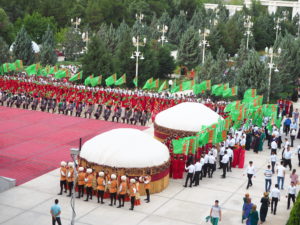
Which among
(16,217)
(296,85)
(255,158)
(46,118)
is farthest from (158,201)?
(296,85)

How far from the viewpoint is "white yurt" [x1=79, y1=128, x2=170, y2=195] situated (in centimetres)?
2033

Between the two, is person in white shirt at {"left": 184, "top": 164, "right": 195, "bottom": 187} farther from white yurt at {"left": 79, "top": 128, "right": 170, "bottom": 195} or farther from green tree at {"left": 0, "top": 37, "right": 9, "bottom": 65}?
green tree at {"left": 0, "top": 37, "right": 9, "bottom": 65}

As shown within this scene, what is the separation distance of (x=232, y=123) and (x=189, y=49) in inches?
1101

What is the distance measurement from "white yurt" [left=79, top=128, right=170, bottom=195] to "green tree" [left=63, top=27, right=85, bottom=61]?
45.2 meters

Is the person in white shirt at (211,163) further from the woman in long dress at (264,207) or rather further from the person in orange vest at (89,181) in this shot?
the person in orange vest at (89,181)

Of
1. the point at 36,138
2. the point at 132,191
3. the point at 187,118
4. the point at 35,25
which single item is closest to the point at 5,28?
the point at 35,25

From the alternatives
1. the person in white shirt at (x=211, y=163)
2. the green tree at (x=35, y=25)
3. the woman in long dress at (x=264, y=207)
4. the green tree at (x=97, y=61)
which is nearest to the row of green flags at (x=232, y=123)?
the person in white shirt at (x=211, y=163)

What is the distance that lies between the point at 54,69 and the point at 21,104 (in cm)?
643

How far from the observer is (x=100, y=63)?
44.5 meters

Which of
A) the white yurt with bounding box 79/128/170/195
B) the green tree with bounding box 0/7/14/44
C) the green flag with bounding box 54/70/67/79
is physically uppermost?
the green tree with bounding box 0/7/14/44

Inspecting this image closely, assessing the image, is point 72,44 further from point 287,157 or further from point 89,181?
point 89,181

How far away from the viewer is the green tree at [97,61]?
146 ft

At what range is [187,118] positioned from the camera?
2673 centimetres

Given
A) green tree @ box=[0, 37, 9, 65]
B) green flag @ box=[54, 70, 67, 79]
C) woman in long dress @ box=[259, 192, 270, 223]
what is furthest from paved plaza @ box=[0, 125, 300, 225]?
green tree @ box=[0, 37, 9, 65]
